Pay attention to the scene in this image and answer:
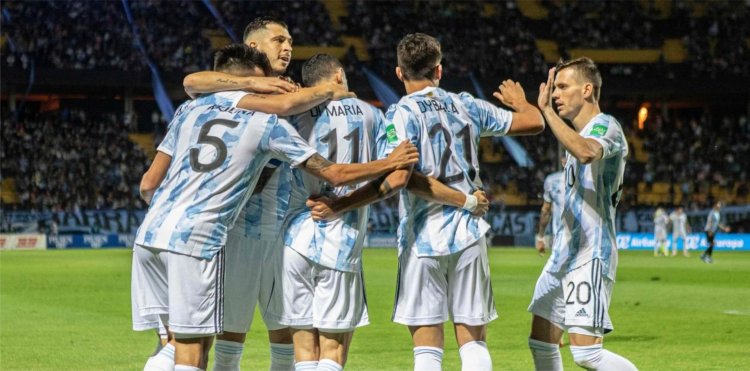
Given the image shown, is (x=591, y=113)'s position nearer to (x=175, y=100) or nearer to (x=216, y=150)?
(x=216, y=150)

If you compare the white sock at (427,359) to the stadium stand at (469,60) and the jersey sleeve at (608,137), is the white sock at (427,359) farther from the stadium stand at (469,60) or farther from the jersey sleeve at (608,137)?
the stadium stand at (469,60)

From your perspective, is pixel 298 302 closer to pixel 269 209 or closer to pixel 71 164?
Result: pixel 269 209

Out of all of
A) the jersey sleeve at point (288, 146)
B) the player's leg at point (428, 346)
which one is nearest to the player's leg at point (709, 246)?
the player's leg at point (428, 346)

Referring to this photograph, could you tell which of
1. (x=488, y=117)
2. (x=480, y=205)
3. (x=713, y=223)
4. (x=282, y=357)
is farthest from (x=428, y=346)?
(x=713, y=223)

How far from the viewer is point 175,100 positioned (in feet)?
179

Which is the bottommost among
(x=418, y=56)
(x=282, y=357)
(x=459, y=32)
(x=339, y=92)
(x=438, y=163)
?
(x=282, y=357)

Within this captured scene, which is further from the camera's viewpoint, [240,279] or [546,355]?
[546,355]

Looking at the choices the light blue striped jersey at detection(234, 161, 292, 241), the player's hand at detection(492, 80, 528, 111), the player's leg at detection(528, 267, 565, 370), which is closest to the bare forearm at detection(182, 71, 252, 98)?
the light blue striped jersey at detection(234, 161, 292, 241)

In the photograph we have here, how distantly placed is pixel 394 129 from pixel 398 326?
345 inches

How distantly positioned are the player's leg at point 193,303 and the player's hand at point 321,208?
2.16 ft

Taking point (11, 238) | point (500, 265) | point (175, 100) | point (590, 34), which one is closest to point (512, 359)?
point (500, 265)

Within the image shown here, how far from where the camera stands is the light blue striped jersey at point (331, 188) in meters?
6.39

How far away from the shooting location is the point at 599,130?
6.82m

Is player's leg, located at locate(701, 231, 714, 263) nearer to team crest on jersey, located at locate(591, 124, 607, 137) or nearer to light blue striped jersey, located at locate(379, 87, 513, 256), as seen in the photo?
team crest on jersey, located at locate(591, 124, 607, 137)
